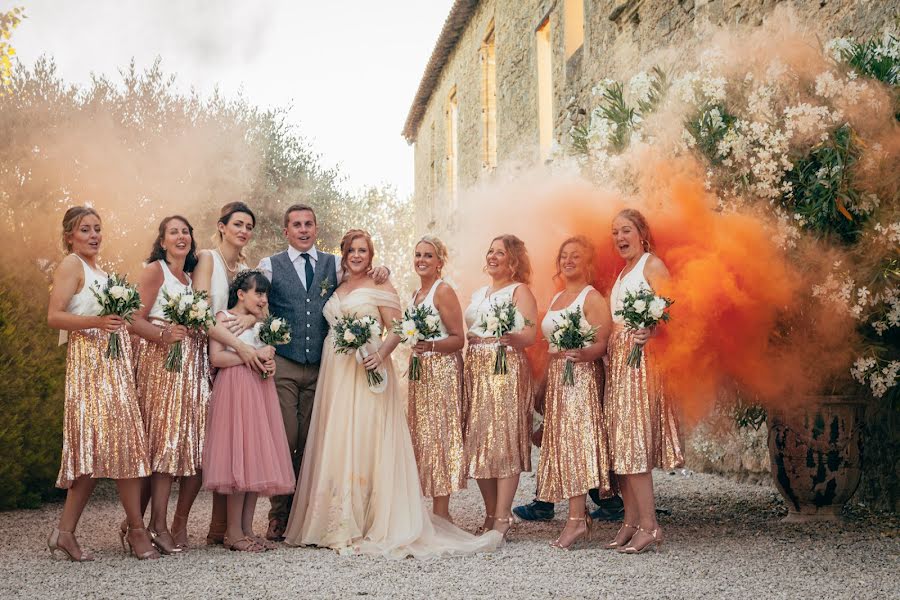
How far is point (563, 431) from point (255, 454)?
199 cm

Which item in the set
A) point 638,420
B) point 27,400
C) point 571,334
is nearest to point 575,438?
point 638,420

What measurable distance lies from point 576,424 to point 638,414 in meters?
0.45

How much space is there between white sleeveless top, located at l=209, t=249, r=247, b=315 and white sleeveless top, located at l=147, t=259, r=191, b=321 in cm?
17

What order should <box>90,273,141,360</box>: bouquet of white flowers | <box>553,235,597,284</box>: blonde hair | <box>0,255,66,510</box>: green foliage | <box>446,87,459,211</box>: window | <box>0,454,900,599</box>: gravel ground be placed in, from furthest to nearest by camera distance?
<box>446,87,459,211</box>: window < <box>0,255,66,510</box>: green foliage < <box>553,235,597,284</box>: blonde hair < <box>90,273,141,360</box>: bouquet of white flowers < <box>0,454,900,599</box>: gravel ground

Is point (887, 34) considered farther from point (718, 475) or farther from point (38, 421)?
point (38, 421)

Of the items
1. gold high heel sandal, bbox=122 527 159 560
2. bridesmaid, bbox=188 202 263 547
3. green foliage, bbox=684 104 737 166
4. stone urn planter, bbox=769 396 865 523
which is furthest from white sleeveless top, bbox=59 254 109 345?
stone urn planter, bbox=769 396 865 523

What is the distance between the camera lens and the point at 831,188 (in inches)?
217

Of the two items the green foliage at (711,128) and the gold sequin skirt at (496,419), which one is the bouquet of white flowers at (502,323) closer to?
the gold sequin skirt at (496,419)

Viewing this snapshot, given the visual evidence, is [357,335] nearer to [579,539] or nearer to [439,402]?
[439,402]

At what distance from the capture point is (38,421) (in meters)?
8.74

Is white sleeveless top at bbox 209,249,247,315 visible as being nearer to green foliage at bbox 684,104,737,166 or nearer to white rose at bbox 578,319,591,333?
white rose at bbox 578,319,591,333

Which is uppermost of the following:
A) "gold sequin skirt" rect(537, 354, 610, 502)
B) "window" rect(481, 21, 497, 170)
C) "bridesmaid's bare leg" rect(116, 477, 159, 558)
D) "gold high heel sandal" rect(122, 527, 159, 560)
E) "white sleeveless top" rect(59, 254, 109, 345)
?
"window" rect(481, 21, 497, 170)

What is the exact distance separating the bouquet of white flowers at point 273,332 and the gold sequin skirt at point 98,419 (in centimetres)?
88

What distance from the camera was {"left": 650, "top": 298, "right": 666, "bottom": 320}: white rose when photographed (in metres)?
5.41
